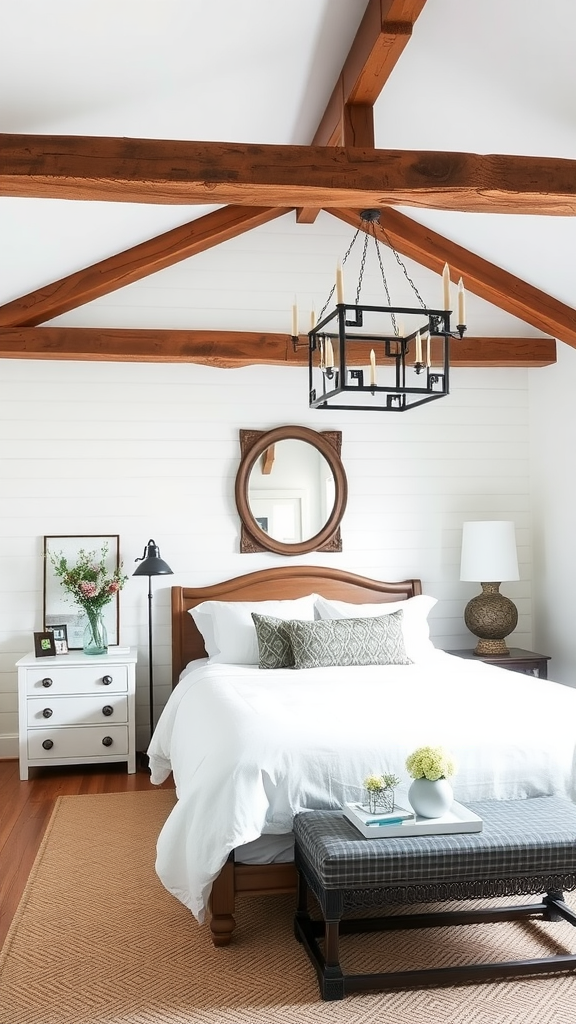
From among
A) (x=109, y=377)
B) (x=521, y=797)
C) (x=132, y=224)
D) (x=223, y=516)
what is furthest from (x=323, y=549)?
(x=521, y=797)

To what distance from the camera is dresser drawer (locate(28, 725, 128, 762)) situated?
5.09 m

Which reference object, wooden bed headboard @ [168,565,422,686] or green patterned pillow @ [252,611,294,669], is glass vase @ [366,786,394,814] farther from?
wooden bed headboard @ [168,565,422,686]

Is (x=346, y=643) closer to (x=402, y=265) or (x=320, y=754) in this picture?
(x=320, y=754)

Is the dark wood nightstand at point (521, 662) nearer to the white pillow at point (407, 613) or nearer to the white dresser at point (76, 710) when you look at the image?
the white pillow at point (407, 613)

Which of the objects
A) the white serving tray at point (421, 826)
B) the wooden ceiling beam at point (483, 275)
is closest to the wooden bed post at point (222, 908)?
the white serving tray at point (421, 826)

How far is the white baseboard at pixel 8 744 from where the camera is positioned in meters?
5.48

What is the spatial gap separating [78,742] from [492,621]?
261 centimetres

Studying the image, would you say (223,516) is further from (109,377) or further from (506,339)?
(506,339)

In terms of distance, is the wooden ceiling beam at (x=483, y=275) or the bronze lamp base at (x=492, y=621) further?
the bronze lamp base at (x=492, y=621)

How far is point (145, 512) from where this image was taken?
5.64 metres

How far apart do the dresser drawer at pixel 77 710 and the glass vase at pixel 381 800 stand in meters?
2.61

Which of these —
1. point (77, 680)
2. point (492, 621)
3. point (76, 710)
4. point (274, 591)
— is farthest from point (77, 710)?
point (492, 621)

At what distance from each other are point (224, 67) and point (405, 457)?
9.58 ft

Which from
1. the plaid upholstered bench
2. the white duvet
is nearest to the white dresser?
the white duvet
